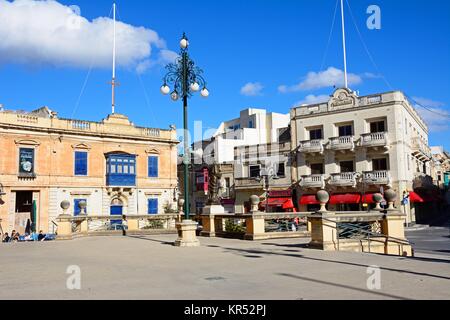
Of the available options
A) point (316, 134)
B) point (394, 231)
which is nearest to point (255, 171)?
point (316, 134)

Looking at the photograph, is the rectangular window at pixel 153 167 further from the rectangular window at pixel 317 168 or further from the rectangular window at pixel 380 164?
the rectangular window at pixel 380 164

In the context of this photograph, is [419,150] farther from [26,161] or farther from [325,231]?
[26,161]

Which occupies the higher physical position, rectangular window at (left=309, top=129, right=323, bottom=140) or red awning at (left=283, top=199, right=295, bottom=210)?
rectangular window at (left=309, top=129, right=323, bottom=140)

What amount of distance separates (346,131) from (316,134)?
122 inches

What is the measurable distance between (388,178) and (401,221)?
2252 cm

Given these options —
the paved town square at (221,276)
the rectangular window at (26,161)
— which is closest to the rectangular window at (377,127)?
the paved town square at (221,276)

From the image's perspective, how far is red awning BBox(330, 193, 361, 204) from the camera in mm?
39125

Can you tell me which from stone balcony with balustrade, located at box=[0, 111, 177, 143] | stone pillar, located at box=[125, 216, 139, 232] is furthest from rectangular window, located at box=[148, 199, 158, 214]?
stone pillar, located at box=[125, 216, 139, 232]

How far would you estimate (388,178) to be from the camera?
124 feet

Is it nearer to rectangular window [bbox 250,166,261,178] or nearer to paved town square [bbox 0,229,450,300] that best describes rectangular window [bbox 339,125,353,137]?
rectangular window [bbox 250,166,261,178]

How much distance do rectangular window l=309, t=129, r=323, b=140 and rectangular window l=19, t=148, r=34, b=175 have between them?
2530 cm
